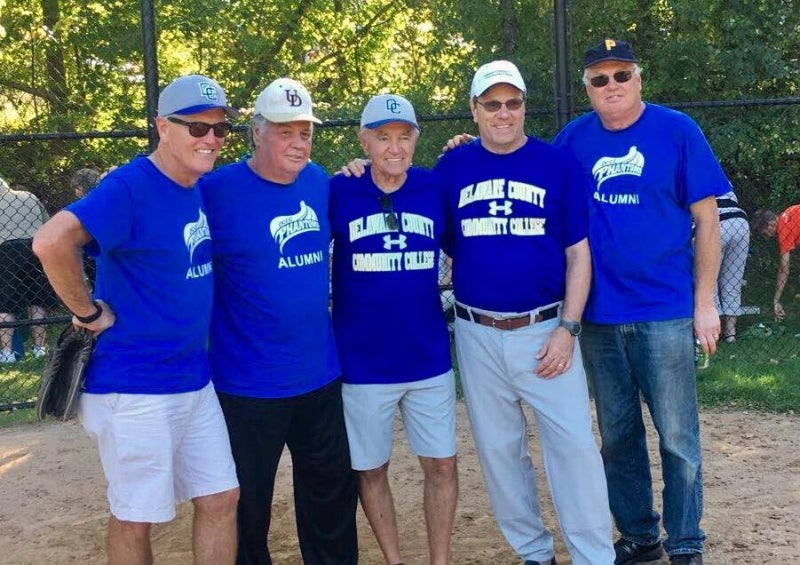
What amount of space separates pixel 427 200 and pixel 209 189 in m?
0.86

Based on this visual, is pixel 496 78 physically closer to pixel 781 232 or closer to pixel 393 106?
pixel 393 106

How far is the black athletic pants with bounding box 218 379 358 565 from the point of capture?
3742mm

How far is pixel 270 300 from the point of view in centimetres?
363

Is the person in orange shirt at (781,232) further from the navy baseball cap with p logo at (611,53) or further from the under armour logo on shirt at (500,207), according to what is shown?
the under armour logo on shirt at (500,207)

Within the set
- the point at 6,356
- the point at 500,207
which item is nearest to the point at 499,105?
the point at 500,207

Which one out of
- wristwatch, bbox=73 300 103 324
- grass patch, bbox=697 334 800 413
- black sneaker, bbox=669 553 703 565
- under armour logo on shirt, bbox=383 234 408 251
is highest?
under armour logo on shirt, bbox=383 234 408 251

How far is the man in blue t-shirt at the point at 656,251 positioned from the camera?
3.84m

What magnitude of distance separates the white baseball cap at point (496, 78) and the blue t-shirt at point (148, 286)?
1.22 metres

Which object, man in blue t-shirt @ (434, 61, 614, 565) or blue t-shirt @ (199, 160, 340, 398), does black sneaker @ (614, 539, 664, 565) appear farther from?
blue t-shirt @ (199, 160, 340, 398)

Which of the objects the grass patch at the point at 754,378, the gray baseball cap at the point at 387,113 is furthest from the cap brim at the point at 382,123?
the grass patch at the point at 754,378

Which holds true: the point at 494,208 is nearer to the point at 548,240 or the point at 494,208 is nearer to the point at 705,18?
the point at 548,240

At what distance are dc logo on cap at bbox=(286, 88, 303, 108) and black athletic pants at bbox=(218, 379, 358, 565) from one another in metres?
1.12

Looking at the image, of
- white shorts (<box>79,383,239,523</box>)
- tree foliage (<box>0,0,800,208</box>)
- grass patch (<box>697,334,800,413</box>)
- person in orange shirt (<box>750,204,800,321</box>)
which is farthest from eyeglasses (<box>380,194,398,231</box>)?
person in orange shirt (<box>750,204,800,321</box>)

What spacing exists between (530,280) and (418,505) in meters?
1.90
